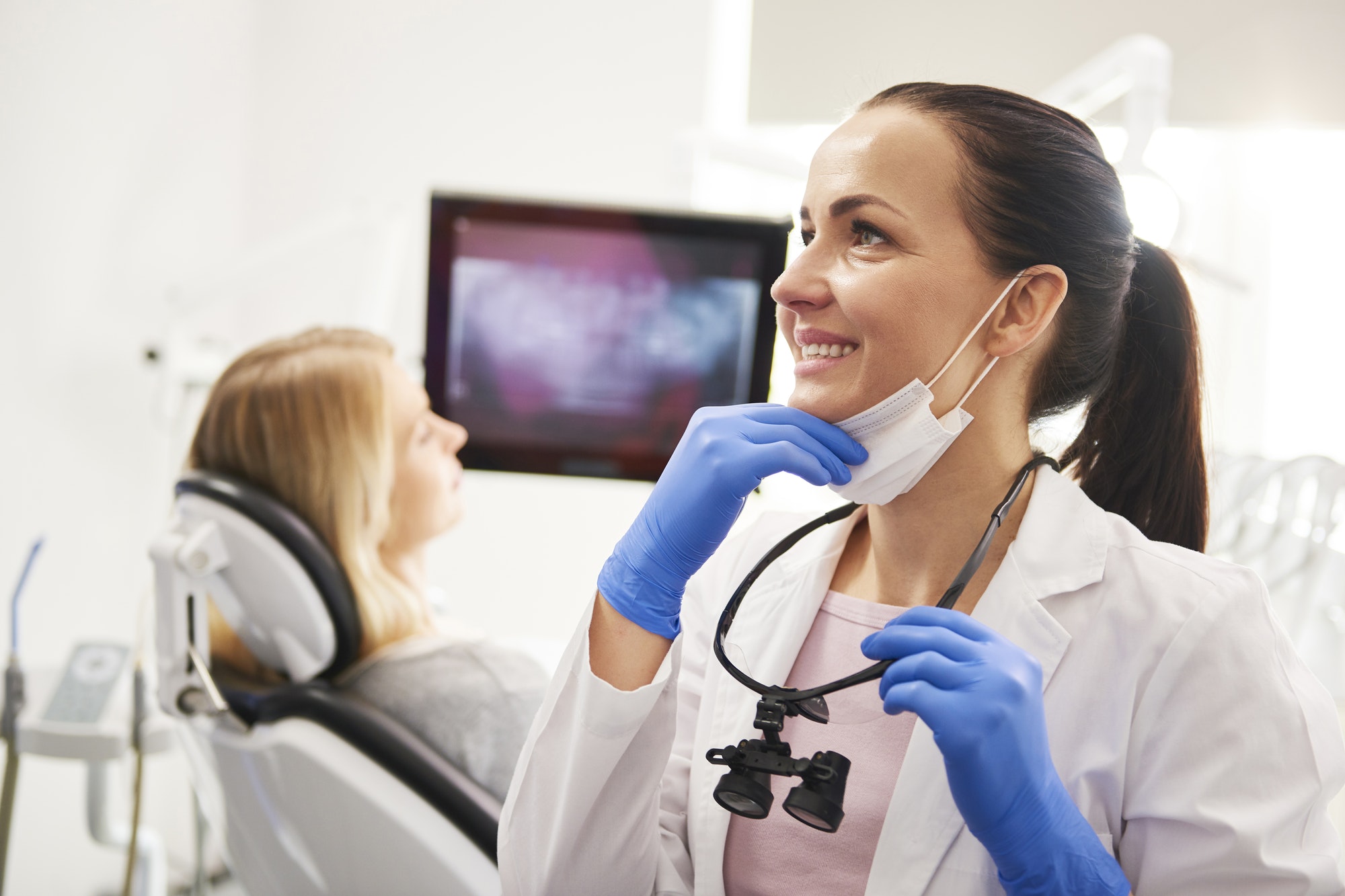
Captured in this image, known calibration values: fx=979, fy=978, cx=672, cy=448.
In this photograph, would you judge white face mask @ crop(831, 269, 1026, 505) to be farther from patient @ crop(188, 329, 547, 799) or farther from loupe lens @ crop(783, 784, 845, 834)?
patient @ crop(188, 329, 547, 799)

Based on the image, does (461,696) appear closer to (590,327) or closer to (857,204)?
(590,327)

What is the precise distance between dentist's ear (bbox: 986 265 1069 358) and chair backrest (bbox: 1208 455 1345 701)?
23.7 inches

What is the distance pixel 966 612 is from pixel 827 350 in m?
0.33

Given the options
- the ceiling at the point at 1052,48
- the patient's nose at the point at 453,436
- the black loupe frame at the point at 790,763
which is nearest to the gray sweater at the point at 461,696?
the patient's nose at the point at 453,436

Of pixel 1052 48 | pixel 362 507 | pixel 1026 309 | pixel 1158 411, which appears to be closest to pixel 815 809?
pixel 1026 309

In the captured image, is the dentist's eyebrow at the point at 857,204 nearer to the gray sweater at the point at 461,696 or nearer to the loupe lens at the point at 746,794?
the loupe lens at the point at 746,794

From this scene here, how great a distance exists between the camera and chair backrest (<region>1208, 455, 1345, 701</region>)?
1446 millimetres

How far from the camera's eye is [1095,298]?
1058 mm

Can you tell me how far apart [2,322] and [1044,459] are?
2005 millimetres

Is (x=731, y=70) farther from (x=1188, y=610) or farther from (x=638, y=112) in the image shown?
(x=1188, y=610)

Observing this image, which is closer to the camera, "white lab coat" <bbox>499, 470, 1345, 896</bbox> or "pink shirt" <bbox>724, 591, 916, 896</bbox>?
"white lab coat" <bbox>499, 470, 1345, 896</bbox>

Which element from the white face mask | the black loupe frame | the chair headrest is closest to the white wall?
the chair headrest

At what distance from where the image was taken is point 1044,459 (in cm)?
112


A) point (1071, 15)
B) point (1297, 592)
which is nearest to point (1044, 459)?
point (1297, 592)
